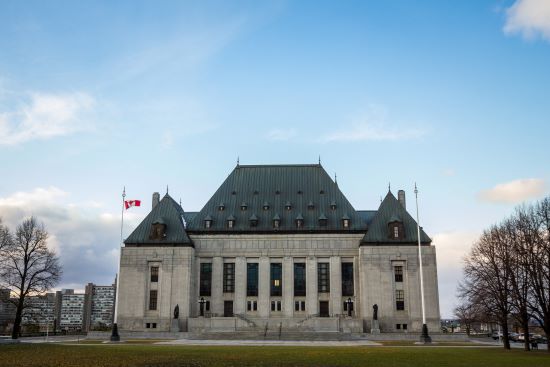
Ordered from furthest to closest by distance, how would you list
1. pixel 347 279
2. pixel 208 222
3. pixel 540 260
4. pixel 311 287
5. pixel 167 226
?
pixel 208 222 → pixel 167 226 → pixel 347 279 → pixel 311 287 → pixel 540 260

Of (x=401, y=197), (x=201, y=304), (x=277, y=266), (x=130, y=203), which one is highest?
(x=401, y=197)

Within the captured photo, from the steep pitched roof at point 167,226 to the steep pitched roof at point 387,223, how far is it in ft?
82.4

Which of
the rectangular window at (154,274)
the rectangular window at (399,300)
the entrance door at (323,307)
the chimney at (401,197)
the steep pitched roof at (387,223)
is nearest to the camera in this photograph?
the rectangular window at (399,300)

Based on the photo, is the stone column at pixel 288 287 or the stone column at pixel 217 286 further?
the stone column at pixel 217 286

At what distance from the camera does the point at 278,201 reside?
8056cm

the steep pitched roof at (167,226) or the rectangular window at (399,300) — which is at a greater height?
the steep pitched roof at (167,226)

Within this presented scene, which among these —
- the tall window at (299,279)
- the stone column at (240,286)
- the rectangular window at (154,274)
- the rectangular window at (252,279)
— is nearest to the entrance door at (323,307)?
the tall window at (299,279)

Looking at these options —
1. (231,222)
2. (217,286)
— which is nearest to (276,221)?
(231,222)

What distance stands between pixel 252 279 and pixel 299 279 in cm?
651

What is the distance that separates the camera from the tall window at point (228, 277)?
76000mm

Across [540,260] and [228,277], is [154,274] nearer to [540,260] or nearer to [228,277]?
[228,277]

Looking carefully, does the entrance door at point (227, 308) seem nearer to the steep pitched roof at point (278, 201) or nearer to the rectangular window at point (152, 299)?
the rectangular window at point (152, 299)

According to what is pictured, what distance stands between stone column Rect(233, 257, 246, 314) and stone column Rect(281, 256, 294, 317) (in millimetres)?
5504

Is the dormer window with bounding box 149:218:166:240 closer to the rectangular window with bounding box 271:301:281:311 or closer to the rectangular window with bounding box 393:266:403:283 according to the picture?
the rectangular window with bounding box 271:301:281:311
